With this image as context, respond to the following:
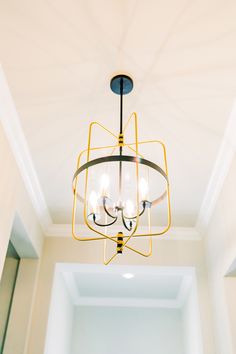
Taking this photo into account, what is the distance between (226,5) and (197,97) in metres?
0.55

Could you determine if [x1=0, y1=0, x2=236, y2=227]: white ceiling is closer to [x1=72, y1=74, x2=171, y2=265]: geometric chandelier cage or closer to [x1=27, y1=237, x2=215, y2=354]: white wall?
[x1=72, y1=74, x2=171, y2=265]: geometric chandelier cage

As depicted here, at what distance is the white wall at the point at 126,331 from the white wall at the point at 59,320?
0.63ft

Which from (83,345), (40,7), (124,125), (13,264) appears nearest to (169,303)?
(83,345)

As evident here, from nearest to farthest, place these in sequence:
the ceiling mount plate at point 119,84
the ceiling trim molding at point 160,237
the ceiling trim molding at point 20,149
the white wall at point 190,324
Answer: the ceiling mount plate at point 119,84
the ceiling trim molding at point 20,149
the ceiling trim molding at point 160,237
the white wall at point 190,324

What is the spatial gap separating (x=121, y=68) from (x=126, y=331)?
12.8ft

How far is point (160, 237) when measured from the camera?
3279 mm

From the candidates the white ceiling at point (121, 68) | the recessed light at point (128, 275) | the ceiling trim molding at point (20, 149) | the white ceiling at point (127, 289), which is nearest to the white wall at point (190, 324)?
the white ceiling at point (127, 289)

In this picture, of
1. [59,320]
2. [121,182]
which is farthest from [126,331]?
[121,182]

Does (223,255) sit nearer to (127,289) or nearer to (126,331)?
(127,289)

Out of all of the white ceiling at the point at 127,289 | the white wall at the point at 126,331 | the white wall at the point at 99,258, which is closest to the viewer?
the white wall at the point at 99,258

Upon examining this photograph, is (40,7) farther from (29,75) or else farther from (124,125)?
(124,125)

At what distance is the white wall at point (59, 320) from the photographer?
10.3ft

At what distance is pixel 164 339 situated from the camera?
4.57m

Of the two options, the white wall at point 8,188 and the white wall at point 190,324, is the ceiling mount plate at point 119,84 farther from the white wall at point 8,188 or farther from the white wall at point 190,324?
the white wall at point 190,324
